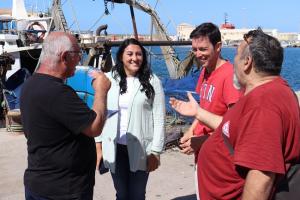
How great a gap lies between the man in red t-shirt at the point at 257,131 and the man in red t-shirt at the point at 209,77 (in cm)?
90

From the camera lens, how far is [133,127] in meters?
3.67

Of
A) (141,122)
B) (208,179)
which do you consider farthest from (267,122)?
(141,122)

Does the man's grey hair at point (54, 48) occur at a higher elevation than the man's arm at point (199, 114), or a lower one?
higher

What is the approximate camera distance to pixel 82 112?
102 inches

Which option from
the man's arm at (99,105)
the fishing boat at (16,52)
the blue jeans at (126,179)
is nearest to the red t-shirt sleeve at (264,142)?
the man's arm at (99,105)

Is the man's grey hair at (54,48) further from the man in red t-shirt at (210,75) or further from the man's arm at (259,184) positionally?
the man's arm at (259,184)

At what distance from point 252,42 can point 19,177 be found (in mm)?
4668

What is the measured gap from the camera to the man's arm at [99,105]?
2636 millimetres

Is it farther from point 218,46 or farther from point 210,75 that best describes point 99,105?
Result: point 218,46

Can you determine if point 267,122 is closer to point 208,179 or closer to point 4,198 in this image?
point 208,179

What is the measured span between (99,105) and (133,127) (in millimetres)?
964

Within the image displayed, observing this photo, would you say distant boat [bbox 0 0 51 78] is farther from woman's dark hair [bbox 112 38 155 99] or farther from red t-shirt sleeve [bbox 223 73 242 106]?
red t-shirt sleeve [bbox 223 73 242 106]

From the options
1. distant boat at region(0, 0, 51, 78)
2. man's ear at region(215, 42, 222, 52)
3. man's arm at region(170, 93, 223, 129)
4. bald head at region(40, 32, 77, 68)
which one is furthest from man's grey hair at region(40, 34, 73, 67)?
distant boat at region(0, 0, 51, 78)

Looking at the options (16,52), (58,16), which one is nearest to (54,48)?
(16,52)
